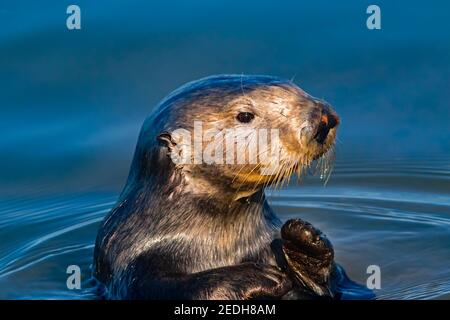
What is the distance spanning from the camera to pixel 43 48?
12211 mm

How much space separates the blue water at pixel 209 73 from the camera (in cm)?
988

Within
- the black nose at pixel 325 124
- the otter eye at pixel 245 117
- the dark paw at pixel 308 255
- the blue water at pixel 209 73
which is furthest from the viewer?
the blue water at pixel 209 73

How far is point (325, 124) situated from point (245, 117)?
1.69 feet

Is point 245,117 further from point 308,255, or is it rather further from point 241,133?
point 308,255

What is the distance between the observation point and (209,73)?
11.9 m

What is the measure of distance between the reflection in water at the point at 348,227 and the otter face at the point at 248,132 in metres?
1.18

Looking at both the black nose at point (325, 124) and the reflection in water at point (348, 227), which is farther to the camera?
the reflection in water at point (348, 227)

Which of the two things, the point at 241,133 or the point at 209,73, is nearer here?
the point at 241,133

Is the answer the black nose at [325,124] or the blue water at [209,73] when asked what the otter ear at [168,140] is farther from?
the blue water at [209,73]

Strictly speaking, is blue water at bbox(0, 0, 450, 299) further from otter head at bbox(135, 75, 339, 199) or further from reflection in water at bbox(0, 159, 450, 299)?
otter head at bbox(135, 75, 339, 199)

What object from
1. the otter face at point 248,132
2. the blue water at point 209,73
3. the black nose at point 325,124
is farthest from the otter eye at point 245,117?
the blue water at point 209,73

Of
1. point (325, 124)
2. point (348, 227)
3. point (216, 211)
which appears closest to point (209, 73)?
point (348, 227)

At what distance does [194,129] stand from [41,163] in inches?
Result: 146

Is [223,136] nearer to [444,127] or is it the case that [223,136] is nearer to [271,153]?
[271,153]
